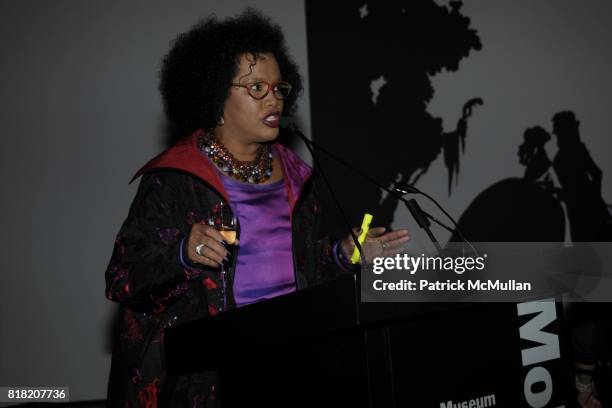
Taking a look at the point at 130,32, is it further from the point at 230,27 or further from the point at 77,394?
the point at 77,394

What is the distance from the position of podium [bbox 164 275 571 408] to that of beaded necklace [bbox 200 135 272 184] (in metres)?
0.69

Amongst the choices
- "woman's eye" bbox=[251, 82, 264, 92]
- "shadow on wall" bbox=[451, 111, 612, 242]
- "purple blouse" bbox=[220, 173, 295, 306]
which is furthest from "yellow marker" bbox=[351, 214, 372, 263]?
"shadow on wall" bbox=[451, 111, 612, 242]

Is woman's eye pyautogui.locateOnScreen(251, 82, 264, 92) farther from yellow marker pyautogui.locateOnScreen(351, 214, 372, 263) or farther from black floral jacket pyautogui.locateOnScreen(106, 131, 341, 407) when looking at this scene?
yellow marker pyautogui.locateOnScreen(351, 214, 372, 263)

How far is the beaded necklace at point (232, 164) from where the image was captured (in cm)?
208

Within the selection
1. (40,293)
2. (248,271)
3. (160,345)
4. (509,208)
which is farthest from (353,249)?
(509,208)

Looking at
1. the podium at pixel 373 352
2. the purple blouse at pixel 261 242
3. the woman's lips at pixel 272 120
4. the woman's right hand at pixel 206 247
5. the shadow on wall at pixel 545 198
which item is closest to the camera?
the podium at pixel 373 352

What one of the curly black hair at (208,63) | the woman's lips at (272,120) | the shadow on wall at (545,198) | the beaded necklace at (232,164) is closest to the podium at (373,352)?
the beaded necklace at (232,164)

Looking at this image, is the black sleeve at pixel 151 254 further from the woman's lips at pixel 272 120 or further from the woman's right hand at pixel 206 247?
the woman's lips at pixel 272 120

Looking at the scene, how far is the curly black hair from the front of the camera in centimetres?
218

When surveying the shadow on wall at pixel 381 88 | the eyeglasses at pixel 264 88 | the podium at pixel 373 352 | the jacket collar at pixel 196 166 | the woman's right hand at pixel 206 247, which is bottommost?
the podium at pixel 373 352

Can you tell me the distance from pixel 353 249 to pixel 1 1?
2765 millimetres

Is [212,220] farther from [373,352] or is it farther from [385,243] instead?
[373,352]

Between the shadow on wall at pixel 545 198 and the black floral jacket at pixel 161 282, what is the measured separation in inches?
96.6

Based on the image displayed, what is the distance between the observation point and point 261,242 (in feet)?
6.66
